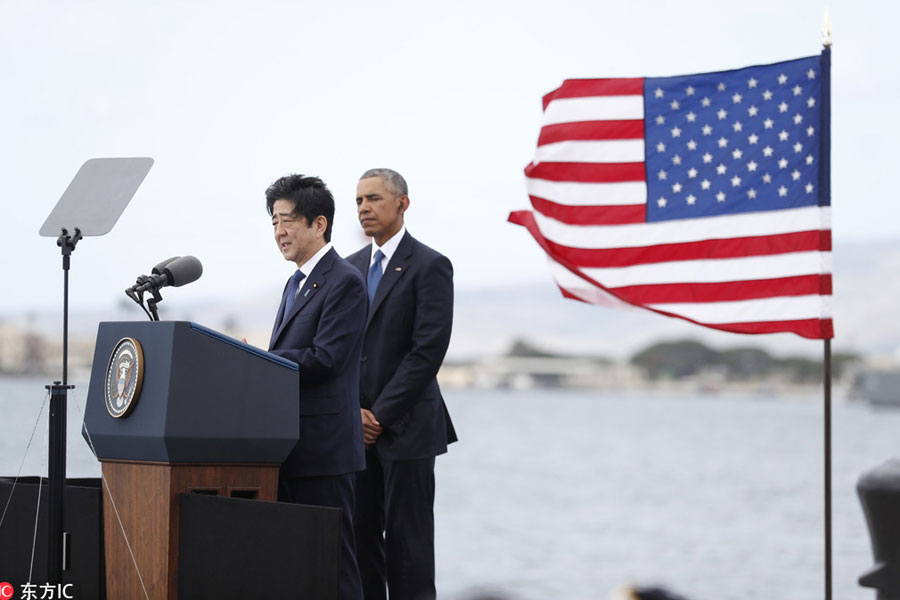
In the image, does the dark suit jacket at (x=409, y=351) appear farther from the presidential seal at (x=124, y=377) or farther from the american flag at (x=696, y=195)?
the presidential seal at (x=124, y=377)

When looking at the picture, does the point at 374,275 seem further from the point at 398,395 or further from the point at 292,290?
the point at 292,290

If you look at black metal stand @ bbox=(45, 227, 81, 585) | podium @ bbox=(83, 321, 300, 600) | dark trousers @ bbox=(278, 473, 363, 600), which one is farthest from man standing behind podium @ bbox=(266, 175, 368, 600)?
black metal stand @ bbox=(45, 227, 81, 585)

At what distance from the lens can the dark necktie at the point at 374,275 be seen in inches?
217

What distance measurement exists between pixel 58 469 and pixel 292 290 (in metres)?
1.07

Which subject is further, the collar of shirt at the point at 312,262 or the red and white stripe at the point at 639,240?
the red and white stripe at the point at 639,240

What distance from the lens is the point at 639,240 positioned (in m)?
6.27

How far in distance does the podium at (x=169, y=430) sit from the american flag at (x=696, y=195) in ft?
7.91

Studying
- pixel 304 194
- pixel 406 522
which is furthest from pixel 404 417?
pixel 304 194

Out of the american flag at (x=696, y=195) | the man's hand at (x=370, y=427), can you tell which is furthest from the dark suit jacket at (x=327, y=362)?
the american flag at (x=696, y=195)

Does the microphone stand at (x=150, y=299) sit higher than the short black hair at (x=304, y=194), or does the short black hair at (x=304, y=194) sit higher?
the short black hair at (x=304, y=194)

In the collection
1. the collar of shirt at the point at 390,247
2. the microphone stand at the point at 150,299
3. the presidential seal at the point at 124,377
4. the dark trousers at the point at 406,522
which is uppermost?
the collar of shirt at the point at 390,247

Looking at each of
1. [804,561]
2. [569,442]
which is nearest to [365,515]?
[804,561]

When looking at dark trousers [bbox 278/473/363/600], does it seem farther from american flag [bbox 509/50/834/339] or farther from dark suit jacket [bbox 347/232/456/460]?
american flag [bbox 509/50/834/339]

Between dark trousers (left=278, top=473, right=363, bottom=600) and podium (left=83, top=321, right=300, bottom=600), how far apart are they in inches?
13.6
